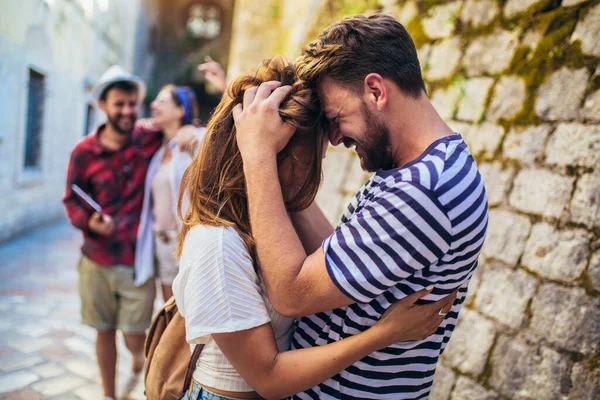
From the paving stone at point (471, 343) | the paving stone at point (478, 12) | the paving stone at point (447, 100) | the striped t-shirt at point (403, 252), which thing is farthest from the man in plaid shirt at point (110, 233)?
the paving stone at point (478, 12)

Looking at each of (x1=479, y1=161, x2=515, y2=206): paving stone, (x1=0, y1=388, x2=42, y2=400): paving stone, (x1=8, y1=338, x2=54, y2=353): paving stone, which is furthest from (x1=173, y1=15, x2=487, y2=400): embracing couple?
(x1=8, y1=338, x2=54, y2=353): paving stone

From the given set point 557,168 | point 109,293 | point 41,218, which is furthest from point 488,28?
point 41,218

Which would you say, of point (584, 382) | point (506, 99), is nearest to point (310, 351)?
point (584, 382)

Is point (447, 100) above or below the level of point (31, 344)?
above

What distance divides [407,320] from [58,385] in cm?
330

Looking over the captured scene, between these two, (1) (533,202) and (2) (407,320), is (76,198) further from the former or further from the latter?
(1) (533,202)

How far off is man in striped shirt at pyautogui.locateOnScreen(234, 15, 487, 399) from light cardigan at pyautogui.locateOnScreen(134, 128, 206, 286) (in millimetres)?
2045

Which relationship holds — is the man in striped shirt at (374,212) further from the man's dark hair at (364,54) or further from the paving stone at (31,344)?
the paving stone at (31,344)

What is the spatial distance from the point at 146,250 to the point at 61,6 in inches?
295

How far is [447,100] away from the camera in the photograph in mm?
3539

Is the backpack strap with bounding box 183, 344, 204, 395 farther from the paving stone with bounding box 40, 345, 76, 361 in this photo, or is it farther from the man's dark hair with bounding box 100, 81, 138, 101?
the paving stone with bounding box 40, 345, 76, 361

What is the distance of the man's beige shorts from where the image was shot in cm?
339

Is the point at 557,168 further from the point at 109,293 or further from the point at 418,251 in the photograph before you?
the point at 109,293

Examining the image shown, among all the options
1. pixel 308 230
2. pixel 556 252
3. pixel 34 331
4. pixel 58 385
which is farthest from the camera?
pixel 34 331
